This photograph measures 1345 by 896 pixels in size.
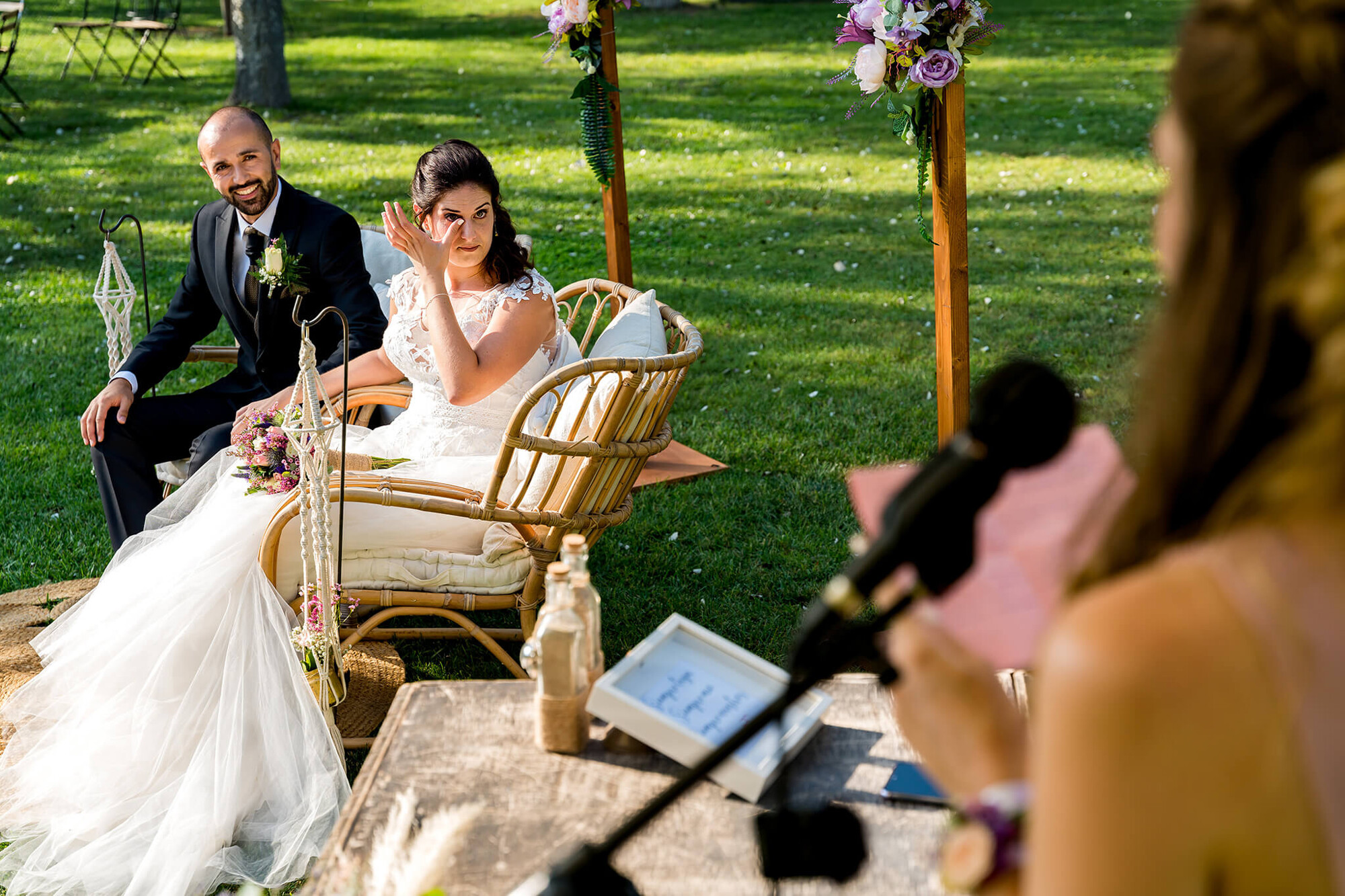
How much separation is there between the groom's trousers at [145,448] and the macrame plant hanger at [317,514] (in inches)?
51.2

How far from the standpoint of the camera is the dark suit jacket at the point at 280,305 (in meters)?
4.27

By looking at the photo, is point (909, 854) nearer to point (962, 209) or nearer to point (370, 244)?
point (962, 209)

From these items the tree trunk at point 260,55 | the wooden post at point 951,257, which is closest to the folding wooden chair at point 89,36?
the tree trunk at point 260,55

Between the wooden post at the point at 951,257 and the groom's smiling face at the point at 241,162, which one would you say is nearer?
the wooden post at the point at 951,257

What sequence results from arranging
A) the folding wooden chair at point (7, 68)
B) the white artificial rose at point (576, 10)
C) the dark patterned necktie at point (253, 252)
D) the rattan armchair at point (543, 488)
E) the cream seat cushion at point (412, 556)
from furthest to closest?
1. the folding wooden chair at point (7, 68)
2. the white artificial rose at point (576, 10)
3. the dark patterned necktie at point (253, 252)
4. the cream seat cushion at point (412, 556)
5. the rattan armchair at point (543, 488)

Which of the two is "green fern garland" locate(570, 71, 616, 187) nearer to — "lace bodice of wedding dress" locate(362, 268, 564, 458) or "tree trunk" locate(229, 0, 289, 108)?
"lace bodice of wedding dress" locate(362, 268, 564, 458)

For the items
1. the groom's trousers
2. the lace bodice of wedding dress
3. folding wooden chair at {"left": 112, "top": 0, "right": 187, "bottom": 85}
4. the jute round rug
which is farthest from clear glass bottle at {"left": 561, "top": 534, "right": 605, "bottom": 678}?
folding wooden chair at {"left": 112, "top": 0, "right": 187, "bottom": 85}

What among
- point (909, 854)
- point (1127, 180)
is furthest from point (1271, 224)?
point (1127, 180)

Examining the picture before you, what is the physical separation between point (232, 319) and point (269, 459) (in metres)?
1.43

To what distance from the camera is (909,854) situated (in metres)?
1.83

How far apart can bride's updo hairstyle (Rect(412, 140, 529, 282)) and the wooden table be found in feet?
6.30

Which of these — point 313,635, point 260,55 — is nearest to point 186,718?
point 313,635

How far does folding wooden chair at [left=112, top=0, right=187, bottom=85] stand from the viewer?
532 inches

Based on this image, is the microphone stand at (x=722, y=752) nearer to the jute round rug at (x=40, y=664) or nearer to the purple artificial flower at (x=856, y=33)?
the jute round rug at (x=40, y=664)
